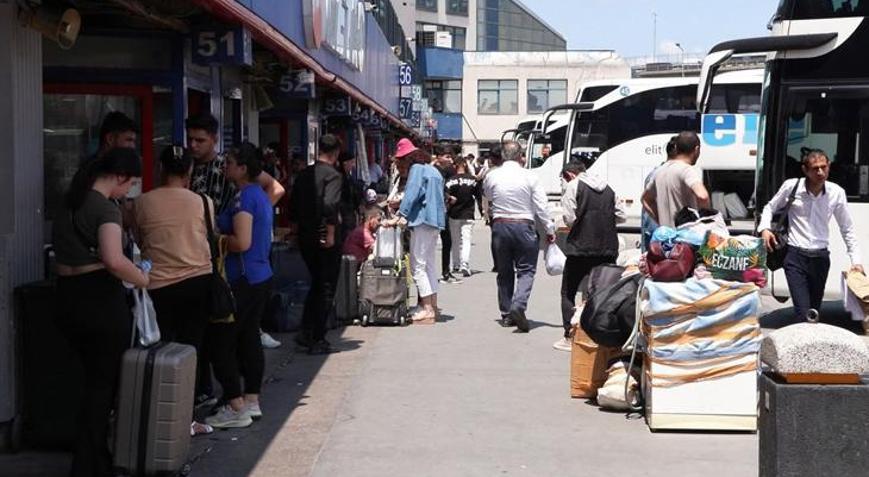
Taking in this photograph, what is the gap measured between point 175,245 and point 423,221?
5.43 meters

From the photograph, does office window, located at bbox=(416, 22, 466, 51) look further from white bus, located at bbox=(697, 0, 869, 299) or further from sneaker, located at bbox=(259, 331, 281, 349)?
sneaker, located at bbox=(259, 331, 281, 349)

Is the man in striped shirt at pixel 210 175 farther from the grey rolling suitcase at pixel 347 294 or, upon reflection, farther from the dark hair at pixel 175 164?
the grey rolling suitcase at pixel 347 294

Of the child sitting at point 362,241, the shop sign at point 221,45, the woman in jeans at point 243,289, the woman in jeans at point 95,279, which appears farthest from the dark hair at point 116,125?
the child sitting at point 362,241

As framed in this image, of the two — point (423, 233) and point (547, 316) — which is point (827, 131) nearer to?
point (547, 316)

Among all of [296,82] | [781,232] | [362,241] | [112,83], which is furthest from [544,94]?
[112,83]

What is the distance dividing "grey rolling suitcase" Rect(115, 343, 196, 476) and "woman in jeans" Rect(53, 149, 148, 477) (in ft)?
→ 0.33

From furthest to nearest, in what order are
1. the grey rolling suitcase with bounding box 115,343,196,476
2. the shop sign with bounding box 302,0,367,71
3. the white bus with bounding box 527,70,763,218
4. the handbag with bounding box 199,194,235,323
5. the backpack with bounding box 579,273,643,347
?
the white bus with bounding box 527,70,763,218
the shop sign with bounding box 302,0,367,71
the backpack with bounding box 579,273,643,347
the handbag with bounding box 199,194,235,323
the grey rolling suitcase with bounding box 115,343,196,476

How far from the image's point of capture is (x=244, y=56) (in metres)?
9.82

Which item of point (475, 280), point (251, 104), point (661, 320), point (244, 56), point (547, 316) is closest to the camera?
point (661, 320)

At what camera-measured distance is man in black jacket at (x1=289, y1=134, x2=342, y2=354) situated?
33.2 feet

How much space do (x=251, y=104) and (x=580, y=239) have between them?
5.94 meters

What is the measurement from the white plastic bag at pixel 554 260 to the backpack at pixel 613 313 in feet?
11.1

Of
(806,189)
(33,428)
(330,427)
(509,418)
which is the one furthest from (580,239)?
(33,428)

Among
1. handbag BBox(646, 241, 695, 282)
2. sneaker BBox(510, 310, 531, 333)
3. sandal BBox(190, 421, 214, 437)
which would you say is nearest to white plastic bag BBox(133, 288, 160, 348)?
sandal BBox(190, 421, 214, 437)
